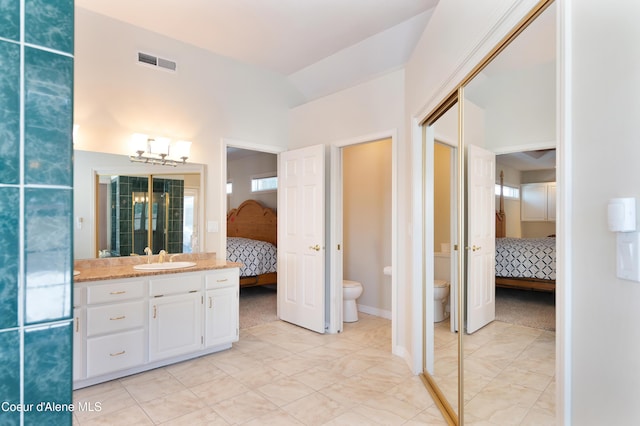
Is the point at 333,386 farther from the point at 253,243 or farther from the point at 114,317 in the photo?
the point at 253,243

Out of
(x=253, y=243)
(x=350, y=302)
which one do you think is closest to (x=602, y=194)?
(x=350, y=302)

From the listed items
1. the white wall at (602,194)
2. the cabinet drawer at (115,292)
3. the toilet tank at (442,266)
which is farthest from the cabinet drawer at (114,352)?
the white wall at (602,194)

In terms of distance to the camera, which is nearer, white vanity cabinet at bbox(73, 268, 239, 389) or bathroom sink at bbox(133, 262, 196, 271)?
white vanity cabinet at bbox(73, 268, 239, 389)

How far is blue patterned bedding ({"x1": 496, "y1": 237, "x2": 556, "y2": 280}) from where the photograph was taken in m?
1.24

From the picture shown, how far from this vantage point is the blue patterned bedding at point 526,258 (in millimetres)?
1237

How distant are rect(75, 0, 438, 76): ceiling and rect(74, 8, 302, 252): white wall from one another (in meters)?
0.15

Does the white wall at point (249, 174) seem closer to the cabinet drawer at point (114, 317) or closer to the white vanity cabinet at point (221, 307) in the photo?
the white vanity cabinet at point (221, 307)

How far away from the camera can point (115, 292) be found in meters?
2.70

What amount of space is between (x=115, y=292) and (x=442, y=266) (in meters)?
2.43

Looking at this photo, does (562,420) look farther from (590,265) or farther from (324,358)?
(324,358)

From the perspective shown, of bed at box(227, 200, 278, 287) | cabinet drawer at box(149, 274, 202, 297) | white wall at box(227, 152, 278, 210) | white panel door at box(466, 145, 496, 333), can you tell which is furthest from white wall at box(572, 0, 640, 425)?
white wall at box(227, 152, 278, 210)

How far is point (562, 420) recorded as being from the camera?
3.40 ft

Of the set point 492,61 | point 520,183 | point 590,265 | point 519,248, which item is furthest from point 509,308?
point 492,61

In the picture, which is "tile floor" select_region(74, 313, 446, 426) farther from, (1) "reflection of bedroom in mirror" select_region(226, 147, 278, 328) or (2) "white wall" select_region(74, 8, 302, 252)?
(2) "white wall" select_region(74, 8, 302, 252)
